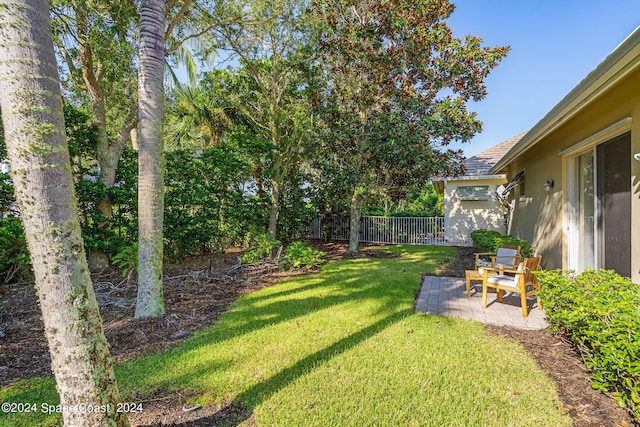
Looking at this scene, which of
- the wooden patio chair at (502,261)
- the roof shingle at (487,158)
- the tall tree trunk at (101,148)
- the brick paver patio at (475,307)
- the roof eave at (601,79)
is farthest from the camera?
the roof shingle at (487,158)

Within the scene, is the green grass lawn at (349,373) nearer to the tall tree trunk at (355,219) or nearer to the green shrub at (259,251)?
the green shrub at (259,251)

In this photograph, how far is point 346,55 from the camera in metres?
9.18

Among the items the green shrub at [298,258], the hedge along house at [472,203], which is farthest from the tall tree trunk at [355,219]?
the hedge along house at [472,203]

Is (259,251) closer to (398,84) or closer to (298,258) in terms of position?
(298,258)

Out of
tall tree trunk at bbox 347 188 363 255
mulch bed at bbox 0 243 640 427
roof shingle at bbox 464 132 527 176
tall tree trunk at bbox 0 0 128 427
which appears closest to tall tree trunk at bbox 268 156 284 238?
tall tree trunk at bbox 347 188 363 255

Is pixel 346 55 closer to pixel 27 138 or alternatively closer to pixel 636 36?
pixel 636 36

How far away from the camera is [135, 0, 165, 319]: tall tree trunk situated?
3832 mm

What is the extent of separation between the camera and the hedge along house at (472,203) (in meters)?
13.0

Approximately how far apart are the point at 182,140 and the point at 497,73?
11.5 m

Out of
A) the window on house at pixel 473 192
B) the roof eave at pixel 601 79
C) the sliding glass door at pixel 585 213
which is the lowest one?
the sliding glass door at pixel 585 213

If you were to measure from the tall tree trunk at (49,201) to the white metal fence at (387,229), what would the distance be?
1278 centimetres

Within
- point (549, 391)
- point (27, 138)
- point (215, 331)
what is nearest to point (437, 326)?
point (549, 391)

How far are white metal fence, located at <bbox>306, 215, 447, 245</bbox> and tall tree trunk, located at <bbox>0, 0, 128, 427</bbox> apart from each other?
41.9ft

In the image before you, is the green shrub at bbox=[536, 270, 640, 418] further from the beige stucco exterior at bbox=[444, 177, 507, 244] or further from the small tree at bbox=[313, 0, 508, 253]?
the beige stucco exterior at bbox=[444, 177, 507, 244]
